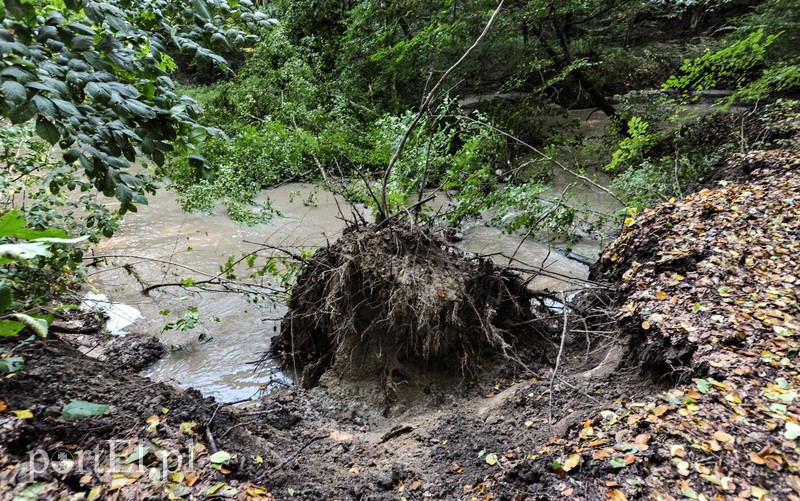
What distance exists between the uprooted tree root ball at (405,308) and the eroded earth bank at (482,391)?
0.02m

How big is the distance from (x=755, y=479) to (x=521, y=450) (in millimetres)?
1060

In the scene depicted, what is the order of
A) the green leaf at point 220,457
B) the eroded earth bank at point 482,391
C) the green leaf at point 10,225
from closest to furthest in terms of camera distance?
the green leaf at point 10,225, the eroded earth bank at point 482,391, the green leaf at point 220,457

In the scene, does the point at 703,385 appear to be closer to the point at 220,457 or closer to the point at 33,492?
the point at 220,457

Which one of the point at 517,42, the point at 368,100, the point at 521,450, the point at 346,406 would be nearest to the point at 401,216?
the point at 346,406

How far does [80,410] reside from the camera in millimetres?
1802

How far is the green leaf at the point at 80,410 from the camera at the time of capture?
1769 millimetres

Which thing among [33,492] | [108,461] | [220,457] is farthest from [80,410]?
[220,457]

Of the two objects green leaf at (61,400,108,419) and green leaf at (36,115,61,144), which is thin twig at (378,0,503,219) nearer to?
green leaf at (36,115,61,144)

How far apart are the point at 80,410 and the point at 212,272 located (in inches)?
179

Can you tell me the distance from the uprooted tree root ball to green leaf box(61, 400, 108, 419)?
2.08 metres

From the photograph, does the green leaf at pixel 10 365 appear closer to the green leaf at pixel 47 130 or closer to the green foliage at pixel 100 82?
the green foliage at pixel 100 82

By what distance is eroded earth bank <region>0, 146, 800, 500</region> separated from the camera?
1.79 metres

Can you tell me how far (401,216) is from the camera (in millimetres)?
4445

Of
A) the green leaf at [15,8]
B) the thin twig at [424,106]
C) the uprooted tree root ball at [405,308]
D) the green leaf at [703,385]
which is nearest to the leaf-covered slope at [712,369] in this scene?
the green leaf at [703,385]
